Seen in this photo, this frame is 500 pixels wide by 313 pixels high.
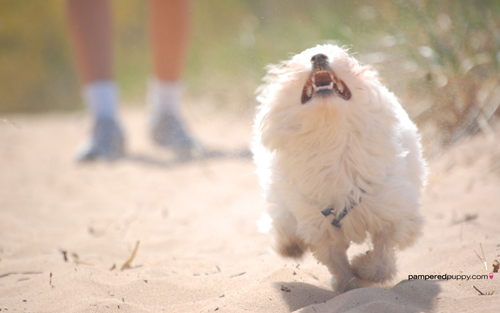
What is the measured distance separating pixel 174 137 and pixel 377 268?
166 inches

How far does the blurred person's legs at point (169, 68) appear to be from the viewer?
6.31 meters

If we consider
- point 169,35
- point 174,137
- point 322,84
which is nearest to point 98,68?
point 169,35

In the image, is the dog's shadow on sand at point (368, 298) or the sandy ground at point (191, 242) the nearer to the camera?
the dog's shadow on sand at point (368, 298)

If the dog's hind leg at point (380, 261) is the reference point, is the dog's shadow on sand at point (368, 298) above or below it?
below

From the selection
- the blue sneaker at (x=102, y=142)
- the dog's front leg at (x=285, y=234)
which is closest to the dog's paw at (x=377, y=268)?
the dog's front leg at (x=285, y=234)

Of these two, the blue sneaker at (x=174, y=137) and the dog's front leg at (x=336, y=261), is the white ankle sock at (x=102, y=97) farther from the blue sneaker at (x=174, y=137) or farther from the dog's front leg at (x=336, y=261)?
the dog's front leg at (x=336, y=261)

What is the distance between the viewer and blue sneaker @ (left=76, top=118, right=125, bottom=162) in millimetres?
6262

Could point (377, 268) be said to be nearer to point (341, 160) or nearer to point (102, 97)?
point (341, 160)

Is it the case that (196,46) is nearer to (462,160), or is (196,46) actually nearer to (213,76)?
(213,76)

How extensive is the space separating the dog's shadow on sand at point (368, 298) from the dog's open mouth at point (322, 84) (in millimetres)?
947

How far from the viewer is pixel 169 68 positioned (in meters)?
6.48

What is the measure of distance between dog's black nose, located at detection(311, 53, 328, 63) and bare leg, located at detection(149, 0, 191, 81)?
4.14 metres

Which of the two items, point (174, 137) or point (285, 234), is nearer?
point (285, 234)

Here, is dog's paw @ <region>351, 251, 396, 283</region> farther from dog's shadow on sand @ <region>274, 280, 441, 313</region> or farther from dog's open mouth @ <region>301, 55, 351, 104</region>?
dog's open mouth @ <region>301, 55, 351, 104</region>
